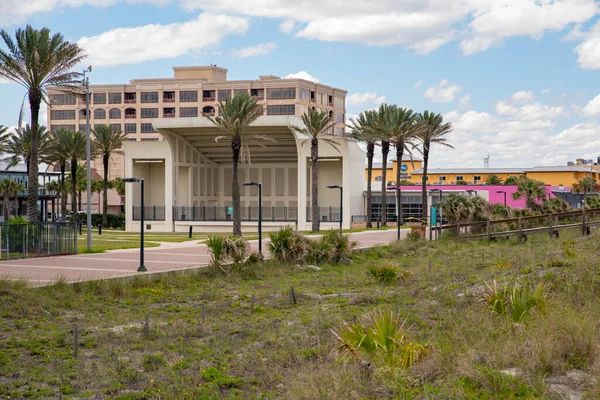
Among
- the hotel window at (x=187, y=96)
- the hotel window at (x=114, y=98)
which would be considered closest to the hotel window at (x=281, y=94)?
the hotel window at (x=187, y=96)

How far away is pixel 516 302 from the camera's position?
41.8 ft

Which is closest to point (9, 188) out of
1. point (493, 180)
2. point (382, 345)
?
point (493, 180)

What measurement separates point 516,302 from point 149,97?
10637 centimetres

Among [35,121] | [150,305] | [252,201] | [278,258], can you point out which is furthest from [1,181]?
[150,305]

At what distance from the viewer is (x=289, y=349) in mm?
12289

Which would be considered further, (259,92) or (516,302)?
(259,92)

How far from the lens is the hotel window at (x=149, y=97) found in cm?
11375

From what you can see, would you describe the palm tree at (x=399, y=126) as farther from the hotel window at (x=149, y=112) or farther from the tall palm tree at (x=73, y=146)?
the hotel window at (x=149, y=112)

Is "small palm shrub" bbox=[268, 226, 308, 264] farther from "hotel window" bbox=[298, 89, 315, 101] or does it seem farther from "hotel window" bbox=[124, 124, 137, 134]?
"hotel window" bbox=[124, 124, 137, 134]

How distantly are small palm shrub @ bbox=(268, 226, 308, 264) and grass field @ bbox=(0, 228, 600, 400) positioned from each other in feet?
16.7

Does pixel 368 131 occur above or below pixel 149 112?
below

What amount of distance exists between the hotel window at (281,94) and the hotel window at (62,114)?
Result: 33196 millimetres

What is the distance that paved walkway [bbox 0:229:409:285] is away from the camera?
22.1m

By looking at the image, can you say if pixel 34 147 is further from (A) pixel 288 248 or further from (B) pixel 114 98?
(B) pixel 114 98
